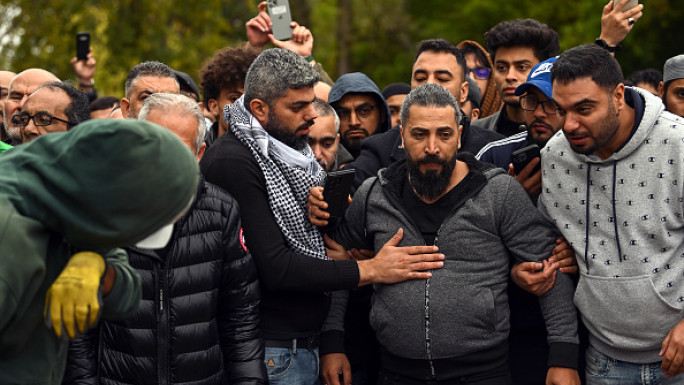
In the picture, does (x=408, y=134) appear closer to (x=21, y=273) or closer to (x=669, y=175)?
(x=669, y=175)

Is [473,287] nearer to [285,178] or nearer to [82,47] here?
[285,178]

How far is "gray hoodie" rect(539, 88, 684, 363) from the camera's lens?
351 cm

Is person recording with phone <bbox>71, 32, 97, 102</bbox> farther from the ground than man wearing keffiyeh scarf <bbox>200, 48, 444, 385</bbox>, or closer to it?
farther from the ground

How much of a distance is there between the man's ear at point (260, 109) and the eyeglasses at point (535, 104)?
1.49 metres

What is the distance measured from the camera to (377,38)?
23.9 meters

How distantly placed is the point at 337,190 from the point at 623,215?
55.2 inches

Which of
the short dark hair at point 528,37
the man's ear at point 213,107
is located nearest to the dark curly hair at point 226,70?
the man's ear at point 213,107

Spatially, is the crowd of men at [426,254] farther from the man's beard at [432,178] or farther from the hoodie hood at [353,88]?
the hoodie hood at [353,88]

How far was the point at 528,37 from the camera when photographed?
532 centimetres

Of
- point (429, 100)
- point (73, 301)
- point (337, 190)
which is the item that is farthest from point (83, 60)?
point (73, 301)

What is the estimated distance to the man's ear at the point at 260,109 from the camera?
4.04 m


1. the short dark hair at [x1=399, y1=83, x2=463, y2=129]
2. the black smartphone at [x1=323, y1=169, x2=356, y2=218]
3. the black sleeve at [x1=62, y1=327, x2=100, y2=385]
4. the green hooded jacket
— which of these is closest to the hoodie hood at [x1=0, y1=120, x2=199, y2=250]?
the green hooded jacket

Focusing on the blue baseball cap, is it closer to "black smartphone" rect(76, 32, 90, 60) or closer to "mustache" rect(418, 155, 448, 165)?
"mustache" rect(418, 155, 448, 165)

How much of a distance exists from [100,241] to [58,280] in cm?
16
